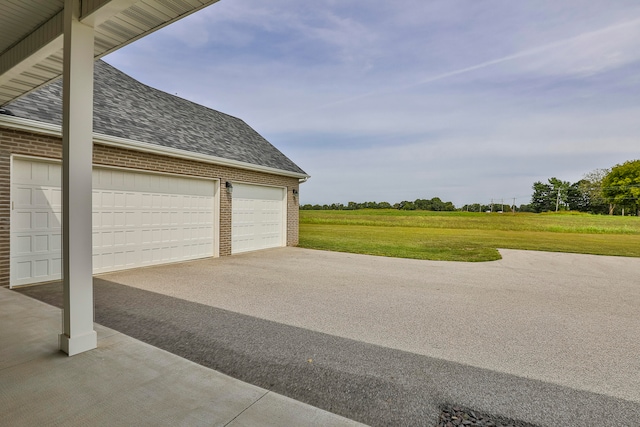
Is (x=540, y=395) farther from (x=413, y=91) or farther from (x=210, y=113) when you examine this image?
(x=413, y=91)

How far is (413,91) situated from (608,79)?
8416mm

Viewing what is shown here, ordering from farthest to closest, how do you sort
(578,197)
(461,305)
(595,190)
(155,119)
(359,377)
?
(578,197), (595,190), (155,119), (461,305), (359,377)

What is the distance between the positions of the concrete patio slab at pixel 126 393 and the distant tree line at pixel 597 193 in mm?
61478

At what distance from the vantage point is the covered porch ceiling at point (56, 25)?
293 centimetres

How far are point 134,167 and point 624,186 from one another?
6395 centimetres

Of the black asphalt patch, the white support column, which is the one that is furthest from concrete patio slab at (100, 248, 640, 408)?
the white support column

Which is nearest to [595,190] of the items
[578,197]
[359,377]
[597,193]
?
[597,193]

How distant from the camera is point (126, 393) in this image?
2311 millimetres

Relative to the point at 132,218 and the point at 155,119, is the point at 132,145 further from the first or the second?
the point at 155,119

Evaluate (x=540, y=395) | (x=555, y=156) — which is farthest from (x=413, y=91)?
(x=555, y=156)

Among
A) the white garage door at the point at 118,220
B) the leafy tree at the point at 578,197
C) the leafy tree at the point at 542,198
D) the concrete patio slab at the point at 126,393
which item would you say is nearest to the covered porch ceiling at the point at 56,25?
the white garage door at the point at 118,220

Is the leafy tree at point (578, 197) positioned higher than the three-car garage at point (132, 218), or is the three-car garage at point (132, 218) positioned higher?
the leafy tree at point (578, 197)

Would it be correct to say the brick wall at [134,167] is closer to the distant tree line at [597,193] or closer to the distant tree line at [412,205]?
the distant tree line at [412,205]

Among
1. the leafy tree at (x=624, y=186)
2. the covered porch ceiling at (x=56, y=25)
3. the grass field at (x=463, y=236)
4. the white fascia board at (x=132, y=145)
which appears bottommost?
the grass field at (x=463, y=236)
